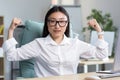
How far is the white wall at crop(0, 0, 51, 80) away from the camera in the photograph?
14.6 ft

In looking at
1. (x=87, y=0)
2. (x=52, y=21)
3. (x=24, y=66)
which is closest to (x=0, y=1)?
(x=87, y=0)

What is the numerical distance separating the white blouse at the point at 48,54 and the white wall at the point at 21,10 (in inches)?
98.6

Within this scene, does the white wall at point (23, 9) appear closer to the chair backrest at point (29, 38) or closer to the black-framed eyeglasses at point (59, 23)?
the chair backrest at point (29, 38)

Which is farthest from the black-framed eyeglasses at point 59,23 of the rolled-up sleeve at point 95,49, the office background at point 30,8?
the office background at point 30,8

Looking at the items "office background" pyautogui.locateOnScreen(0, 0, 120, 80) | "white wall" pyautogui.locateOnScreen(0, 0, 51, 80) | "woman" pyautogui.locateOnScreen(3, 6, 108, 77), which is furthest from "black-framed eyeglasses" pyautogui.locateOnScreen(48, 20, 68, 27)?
"white wall" pyautogui.locateOnScreen(0, 0, 51, 80)

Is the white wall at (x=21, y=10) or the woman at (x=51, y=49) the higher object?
the white wall at (x=21, y=10)

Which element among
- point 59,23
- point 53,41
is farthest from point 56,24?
point 53,41

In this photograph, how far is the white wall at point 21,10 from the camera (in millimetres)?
4465

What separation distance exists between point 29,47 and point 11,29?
0.64 feet

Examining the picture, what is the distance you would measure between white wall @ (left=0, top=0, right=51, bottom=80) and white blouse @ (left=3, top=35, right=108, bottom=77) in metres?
2.50

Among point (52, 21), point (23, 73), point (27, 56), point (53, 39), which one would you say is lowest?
point (23, 73)

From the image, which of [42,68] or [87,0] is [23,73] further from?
[87,0]

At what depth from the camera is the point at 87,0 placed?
15.1 ft

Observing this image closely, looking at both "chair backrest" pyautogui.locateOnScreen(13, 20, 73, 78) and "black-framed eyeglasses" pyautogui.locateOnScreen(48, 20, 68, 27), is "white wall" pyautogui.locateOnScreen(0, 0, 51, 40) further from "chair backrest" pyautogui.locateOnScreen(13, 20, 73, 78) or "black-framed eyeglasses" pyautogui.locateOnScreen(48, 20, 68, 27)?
"black-framed eyeglasses" pyautogui.locateOnScreen(48, 20, 68, 27)
